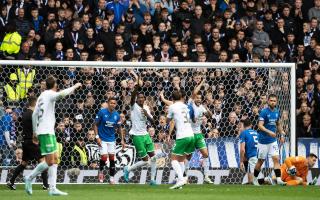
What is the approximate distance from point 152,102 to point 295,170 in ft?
12.4

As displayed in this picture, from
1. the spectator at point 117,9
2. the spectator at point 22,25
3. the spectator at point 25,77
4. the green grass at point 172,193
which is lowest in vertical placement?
the green grass at point 172,193

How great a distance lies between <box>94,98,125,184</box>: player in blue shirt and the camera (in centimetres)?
2303

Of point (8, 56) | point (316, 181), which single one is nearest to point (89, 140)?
point (8, 56)

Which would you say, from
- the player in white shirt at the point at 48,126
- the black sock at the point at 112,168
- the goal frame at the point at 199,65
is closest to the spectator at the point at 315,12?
the goal frame at the point at 199,65

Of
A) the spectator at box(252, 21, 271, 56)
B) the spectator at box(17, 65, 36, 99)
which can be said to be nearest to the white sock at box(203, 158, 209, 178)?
the spectator at box(17, 65, 36, 99)

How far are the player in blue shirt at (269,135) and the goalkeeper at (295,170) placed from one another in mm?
341

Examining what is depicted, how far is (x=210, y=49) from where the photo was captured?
91.2 ft

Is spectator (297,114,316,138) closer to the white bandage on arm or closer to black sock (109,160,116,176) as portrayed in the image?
black sock (109,160,116,176)

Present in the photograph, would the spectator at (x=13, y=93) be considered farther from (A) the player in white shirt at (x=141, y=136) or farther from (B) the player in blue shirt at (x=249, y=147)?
(B) the player in blue shirt at (x=249, y=147)

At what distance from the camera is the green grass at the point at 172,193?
1767 centimetres

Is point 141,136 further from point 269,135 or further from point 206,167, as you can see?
point 269,135

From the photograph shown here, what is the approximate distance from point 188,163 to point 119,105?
2.25 meters

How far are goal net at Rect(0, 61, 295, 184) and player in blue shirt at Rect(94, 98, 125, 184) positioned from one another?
55cm

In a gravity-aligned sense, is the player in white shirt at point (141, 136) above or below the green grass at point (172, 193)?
above
